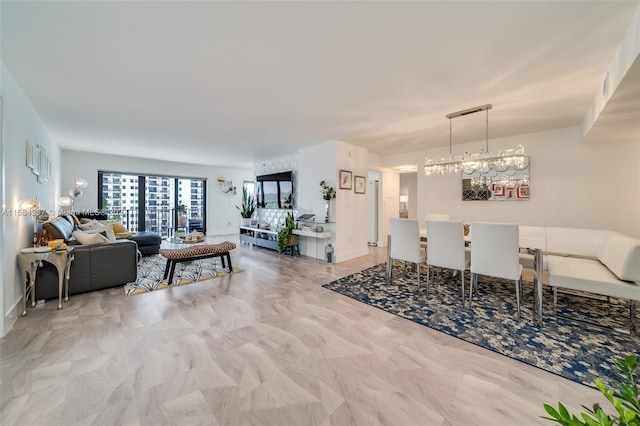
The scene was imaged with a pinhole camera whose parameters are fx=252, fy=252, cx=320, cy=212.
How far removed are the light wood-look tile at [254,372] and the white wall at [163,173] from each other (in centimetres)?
510

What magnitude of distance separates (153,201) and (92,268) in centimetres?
513

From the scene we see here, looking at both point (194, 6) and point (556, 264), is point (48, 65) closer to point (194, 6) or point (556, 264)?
point (194, 6)

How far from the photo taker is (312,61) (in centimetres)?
233

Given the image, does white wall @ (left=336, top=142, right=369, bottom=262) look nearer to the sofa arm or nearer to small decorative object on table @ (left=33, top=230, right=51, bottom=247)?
the sofa arm

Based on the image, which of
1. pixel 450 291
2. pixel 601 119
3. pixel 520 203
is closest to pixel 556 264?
pixel 450 291

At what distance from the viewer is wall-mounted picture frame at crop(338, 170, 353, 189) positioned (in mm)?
5180

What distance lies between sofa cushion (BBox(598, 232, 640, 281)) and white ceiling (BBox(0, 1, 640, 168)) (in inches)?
66.5

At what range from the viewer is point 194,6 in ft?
5.59

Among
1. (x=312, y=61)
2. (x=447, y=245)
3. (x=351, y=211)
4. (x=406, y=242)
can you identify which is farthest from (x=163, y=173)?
(x=447, y=245)

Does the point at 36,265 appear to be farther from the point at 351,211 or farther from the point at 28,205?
the point at 351,211

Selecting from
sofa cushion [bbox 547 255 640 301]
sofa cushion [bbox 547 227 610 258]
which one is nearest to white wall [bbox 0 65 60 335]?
sofa cushion [bbox 547 255 640 301]

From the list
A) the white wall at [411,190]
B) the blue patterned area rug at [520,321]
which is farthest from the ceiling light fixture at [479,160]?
the white wall at [411,190]

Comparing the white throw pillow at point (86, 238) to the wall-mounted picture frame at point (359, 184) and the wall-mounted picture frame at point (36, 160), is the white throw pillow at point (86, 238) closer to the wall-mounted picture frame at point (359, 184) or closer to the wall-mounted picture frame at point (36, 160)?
the wall-mounted picture frame at point (36, 160)

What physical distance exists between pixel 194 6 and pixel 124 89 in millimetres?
1866
